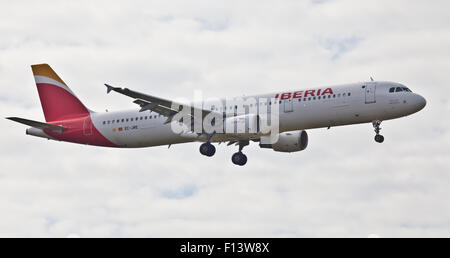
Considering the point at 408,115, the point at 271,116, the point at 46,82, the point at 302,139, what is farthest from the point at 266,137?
the point at 46,82

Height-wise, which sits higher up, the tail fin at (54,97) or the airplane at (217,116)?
the tail fin at (54,97)

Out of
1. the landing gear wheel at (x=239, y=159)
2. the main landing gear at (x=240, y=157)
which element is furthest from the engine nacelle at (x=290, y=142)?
the landing gear wheel at (x=239, y=159)

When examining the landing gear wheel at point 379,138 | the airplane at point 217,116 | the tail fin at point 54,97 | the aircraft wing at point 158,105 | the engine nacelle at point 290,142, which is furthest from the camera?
the tail fin at point 54,97

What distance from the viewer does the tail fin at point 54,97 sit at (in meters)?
63.7

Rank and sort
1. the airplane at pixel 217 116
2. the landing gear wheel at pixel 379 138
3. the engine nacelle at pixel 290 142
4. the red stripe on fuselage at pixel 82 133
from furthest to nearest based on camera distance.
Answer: the red stripe on fuselage at pixel 82 133 < the engine nacelle at pixel 290 142 < the landing gear wheel at pixel 379 138 < the airplane at pixel 217 116

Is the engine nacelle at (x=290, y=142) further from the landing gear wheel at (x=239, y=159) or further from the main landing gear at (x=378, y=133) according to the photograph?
the main landing gear at (x=378, y=133)

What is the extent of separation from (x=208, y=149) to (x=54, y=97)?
1441 cm

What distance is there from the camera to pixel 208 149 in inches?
2235

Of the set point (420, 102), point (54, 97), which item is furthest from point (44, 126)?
point (420, 102)

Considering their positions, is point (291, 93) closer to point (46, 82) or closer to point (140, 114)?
point (140, 114)

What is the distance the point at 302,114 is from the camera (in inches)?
2108

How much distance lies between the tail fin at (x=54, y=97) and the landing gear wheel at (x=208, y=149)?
11.0 meters

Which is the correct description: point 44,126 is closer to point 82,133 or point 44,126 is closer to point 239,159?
point 82,133

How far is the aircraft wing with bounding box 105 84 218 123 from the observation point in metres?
50.7
